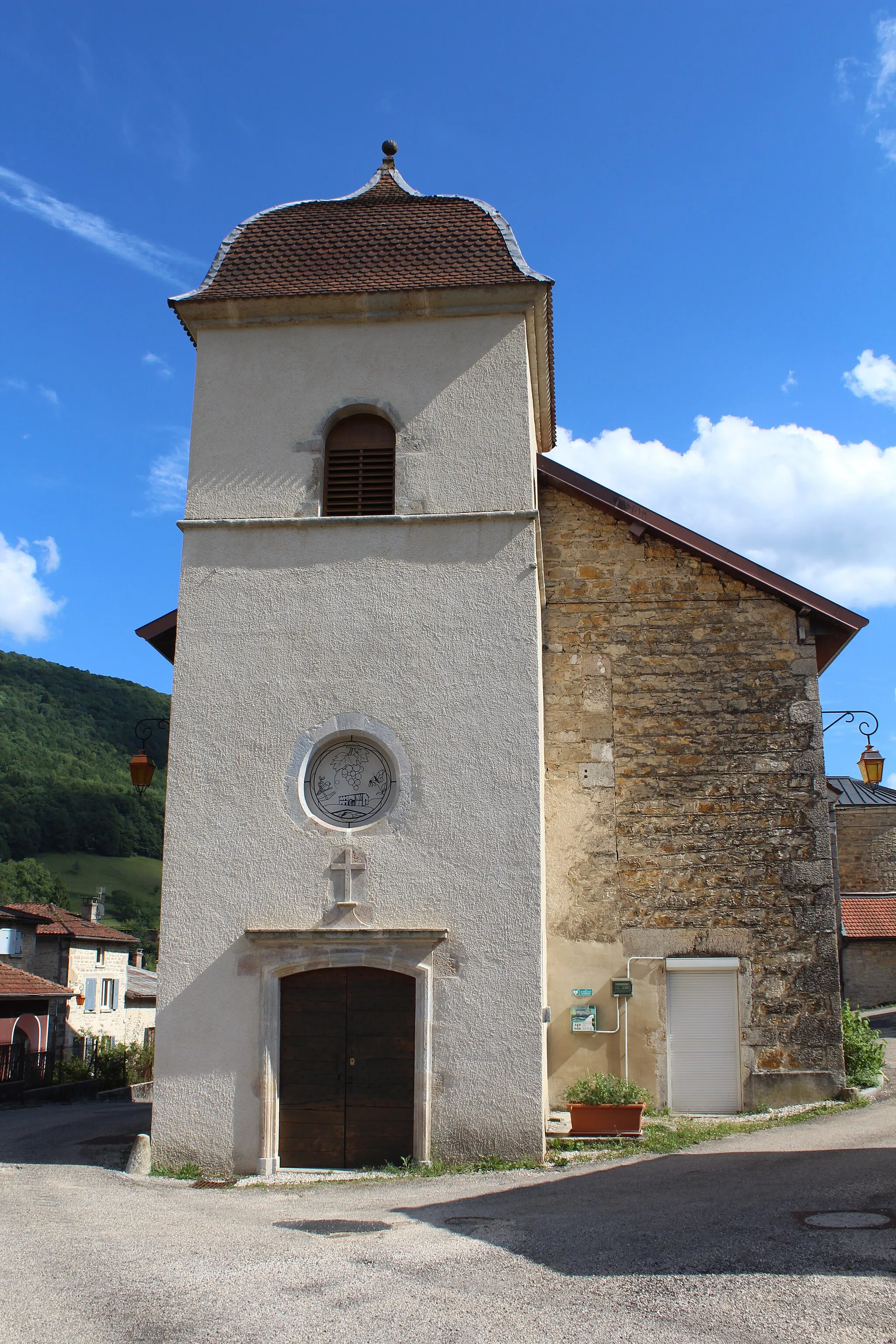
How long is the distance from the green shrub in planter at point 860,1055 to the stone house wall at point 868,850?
68.0ft

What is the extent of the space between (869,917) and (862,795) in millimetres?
6147

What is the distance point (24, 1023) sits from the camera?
27500 mm

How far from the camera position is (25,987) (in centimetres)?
2634

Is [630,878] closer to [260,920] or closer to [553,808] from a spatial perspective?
[553,808]

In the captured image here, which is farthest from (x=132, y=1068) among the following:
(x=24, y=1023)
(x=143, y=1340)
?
(x=143, y=1340)

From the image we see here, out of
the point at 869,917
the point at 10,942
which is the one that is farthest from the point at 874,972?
the point at 10,942

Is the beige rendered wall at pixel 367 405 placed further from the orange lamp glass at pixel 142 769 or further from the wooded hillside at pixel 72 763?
the wooded hillside at pixel 72 763

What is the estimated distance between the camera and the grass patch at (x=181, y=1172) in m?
9.57

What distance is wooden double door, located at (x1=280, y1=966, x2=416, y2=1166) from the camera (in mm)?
9727

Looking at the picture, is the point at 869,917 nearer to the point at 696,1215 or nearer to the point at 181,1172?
the point at 181,1172

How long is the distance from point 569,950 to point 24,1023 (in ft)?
65.5

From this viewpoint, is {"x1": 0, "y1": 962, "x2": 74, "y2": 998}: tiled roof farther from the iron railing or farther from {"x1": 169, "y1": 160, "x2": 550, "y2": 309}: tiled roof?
{"x1": 169, "y1": 160, "x2": 550, "y2": 309}: tiled roof

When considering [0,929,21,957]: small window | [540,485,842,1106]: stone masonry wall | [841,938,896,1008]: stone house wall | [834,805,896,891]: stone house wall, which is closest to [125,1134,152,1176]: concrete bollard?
[540,485,842,1106]: stone masonry wall

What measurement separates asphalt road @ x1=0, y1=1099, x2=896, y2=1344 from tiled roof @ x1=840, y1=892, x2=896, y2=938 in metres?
19.9
